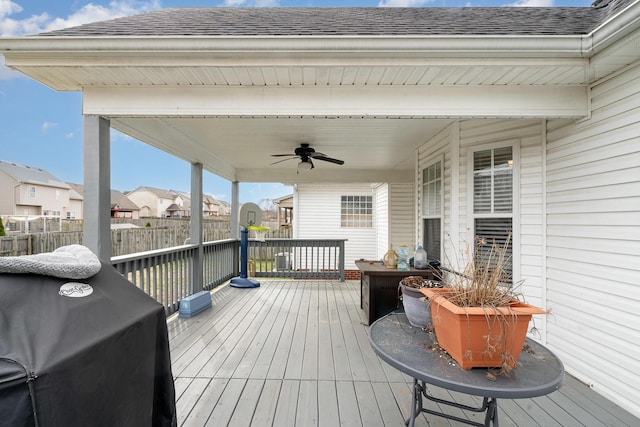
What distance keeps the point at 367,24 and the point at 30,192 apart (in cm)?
2740

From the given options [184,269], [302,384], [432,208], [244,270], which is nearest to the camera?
[302,384]

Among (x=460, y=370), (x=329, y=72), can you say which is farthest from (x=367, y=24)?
(x=460, y=370)

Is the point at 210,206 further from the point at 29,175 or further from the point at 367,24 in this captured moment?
the point at 367,24

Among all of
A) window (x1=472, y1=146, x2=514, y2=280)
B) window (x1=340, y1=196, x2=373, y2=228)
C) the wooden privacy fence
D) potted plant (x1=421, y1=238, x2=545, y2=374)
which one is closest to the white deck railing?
the wooden privacy fence

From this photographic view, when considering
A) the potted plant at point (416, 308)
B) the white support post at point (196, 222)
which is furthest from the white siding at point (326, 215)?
the potted plant at point (416, 308)

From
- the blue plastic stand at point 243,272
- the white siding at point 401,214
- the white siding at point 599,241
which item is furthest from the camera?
the white siding at point 401,214

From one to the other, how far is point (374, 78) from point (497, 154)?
1.67 meters

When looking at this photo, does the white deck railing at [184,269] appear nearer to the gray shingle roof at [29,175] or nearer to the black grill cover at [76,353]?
the black grill cover at [76,353]

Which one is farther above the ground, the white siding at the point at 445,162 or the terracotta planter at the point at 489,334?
the white siding at the point at 445,162

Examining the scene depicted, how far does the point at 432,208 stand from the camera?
163 inches

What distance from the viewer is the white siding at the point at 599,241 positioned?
2.08 m

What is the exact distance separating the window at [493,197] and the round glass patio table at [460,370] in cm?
178

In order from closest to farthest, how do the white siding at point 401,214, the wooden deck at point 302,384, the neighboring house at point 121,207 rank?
the wooden deck at point 302,384
the white siding at point 401,214
the neighboring house at point 121,207

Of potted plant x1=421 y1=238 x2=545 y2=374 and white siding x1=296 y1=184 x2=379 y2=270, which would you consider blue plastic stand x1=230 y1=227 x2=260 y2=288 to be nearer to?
white siding x1=296 y1=184 x2=379 y2=270
